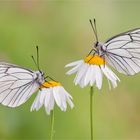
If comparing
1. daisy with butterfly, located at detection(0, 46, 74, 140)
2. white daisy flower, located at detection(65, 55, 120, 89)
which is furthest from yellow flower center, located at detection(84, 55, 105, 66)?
daisy with butterfly, located at detection(0, 46, 74, 140)

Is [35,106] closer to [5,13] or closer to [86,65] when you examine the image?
[86,65]

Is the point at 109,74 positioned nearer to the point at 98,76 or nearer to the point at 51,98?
the point at 98,76

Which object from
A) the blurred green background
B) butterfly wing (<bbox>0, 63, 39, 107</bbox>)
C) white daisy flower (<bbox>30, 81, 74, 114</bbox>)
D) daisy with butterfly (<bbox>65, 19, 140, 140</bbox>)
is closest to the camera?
white daisy flower (<bbox>30, 81, 74, 114</bbox>)

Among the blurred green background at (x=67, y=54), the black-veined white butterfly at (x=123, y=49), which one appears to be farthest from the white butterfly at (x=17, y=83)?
the blurred green background at (x=67, y=54)

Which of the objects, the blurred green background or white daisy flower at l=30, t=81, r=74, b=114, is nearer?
white daisy flower at l=30, t=81, r=74, b=114

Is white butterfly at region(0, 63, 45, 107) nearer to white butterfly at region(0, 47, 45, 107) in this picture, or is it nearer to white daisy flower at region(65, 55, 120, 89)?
white butterfly at region(0, 47, 45, 107)

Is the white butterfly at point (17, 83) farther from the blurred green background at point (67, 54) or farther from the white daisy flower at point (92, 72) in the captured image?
the blurred green background at point (67, 54)
